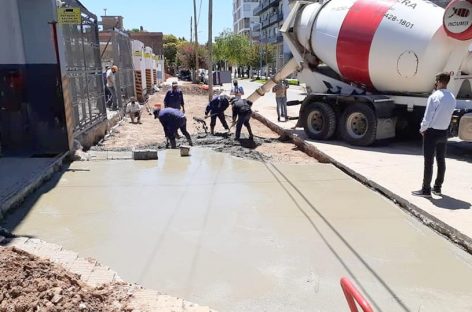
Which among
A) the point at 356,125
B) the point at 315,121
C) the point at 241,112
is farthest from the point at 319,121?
the point at 241,112

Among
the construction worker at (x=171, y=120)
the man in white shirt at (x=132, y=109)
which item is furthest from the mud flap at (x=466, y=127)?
the man in white shirt at (x=132, y=109)

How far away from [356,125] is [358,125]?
5cm

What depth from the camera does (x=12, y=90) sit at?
8242 millimetres

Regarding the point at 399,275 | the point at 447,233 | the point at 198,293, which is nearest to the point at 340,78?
the point at 447,233

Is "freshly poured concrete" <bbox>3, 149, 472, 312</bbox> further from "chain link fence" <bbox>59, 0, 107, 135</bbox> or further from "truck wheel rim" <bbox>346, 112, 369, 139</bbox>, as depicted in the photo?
"truck wheel rim" <bbox>346, 112, 369, 139</bbox>

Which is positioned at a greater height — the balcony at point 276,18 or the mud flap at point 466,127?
the balcony at point 276,18

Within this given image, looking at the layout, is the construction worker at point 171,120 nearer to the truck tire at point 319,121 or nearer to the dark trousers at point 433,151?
the truck tire at point 319,121

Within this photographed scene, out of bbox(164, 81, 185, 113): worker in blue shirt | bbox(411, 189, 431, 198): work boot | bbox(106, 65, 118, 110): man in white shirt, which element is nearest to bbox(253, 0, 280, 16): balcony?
bbox(106, 65, 118, 110): man in white shirt

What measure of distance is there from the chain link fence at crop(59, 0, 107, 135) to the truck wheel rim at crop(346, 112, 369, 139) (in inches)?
235

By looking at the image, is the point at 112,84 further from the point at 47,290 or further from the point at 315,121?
the point at 47,290

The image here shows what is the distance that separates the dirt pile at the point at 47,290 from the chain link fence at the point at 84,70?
6.15 meters

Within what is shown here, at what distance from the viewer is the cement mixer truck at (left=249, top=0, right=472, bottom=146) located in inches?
331

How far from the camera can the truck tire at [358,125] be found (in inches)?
380

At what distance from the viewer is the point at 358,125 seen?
10.1 metres
